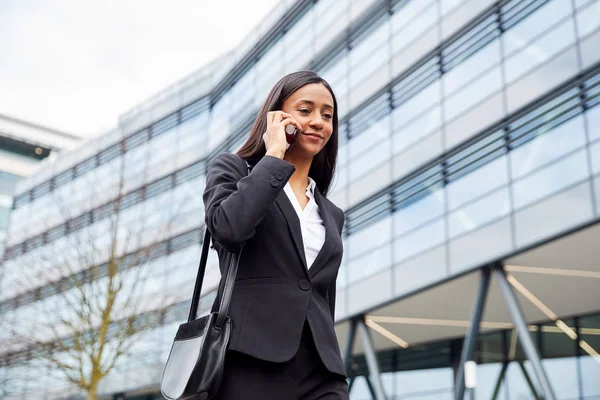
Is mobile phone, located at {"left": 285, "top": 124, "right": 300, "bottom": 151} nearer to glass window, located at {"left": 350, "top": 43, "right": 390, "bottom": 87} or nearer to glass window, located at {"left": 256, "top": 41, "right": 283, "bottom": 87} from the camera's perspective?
glass window, located at {"left": 350, "top": 43, "right": 390, "bottom": 87}

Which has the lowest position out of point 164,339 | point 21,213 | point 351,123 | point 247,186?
point 247,186

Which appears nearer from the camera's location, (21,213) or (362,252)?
(362,252)

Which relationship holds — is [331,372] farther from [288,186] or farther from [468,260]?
[468,260]

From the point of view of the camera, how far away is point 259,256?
2189 mm

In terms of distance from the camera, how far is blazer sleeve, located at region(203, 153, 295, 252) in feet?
6.84

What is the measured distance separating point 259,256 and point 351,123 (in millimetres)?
20328

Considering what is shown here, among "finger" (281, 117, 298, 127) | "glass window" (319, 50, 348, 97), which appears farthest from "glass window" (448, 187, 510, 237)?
"finger" (281, 117, 298, 127)

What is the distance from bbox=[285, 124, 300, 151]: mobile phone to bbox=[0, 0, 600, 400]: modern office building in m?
12.2

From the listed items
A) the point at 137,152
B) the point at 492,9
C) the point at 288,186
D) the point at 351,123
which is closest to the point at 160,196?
the point at 137,152

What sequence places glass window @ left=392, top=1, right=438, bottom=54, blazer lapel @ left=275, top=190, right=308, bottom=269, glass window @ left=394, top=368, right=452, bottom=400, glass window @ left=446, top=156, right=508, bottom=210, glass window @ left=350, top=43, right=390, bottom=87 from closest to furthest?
blazer lapel @ left=275, top=190, right=308, bottom=269, glass window @ left=446, top=156, right=508, bottom=210, glass window @ left=392, top=1, right=438, bottom=54, glass window @ left=350, top=43, right=390, bottom=87, glass window @ left=394, top=368, right=452, bottom=400

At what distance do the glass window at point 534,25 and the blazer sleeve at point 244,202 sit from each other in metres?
14.5

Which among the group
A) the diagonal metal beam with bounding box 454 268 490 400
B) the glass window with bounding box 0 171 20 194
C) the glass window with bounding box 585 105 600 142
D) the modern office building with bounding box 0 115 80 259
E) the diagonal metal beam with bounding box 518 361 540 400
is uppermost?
the modern office building with bounding box 0 115 80 259

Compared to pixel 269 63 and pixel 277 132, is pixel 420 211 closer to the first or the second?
pixel 269 63

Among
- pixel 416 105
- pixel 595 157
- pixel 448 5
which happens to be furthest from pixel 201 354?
pixel 448 5
